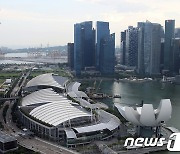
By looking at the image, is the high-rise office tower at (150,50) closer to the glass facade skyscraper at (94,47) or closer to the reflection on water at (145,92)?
the glass facade skyscraper at (94,47)

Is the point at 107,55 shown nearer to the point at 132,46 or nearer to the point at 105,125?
the point at 132,46

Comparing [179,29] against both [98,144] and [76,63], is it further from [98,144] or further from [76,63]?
[98,144]

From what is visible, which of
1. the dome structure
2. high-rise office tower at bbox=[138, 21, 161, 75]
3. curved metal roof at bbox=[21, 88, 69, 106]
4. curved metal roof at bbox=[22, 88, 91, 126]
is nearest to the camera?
the dome structure

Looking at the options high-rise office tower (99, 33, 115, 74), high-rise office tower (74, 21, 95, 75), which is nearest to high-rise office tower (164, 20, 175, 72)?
high-rise office tower (99, 33, 115, 74)

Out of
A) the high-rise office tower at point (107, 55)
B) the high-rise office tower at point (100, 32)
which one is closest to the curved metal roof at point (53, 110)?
the high-rise office tower at point (107, 55)

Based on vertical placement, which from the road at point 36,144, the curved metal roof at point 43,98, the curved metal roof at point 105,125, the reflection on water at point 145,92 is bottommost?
the road at point 36,144

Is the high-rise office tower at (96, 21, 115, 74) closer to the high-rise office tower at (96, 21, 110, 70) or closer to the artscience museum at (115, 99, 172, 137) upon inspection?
the high-rise office tower at (96, 21, 110, 70)
